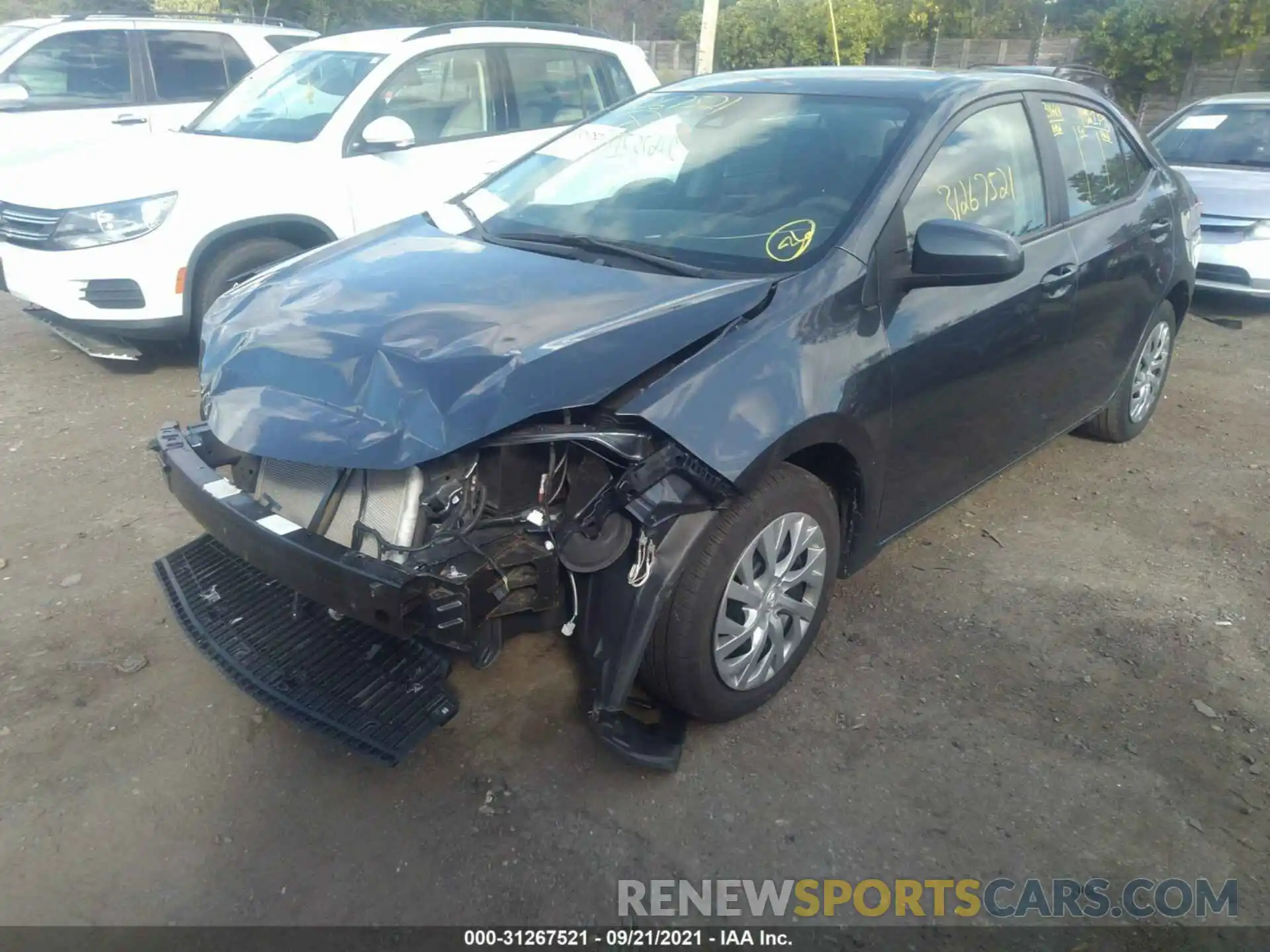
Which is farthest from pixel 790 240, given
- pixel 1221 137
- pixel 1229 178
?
pixel 1221 137

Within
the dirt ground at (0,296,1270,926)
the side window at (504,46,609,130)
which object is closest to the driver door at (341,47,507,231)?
the side window at (504,46,609,130)

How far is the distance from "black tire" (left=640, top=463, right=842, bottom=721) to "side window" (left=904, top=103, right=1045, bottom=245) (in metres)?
0.95

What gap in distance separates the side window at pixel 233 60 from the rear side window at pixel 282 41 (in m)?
0.34

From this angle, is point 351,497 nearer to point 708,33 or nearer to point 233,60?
point 233,60

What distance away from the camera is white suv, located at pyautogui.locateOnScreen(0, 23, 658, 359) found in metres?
5.28

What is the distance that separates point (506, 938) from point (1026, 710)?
5.82 ft

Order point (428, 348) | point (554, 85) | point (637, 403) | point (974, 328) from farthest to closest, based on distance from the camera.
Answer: point (554, 85) → point (974, 328) → point (428, 348) → point (637, 403)

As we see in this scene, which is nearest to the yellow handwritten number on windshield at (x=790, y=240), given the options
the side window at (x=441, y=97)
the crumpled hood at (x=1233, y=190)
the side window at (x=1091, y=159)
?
the side window at (x=1091, y=159)

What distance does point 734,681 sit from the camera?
112 inches

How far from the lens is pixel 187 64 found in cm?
845

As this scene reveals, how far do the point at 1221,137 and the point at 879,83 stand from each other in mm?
6764

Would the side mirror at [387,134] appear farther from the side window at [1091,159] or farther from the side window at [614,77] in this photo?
the side window at [1091,159]

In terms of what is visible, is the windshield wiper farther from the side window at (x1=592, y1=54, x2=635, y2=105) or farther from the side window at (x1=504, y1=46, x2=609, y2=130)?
the side window at (x1=592, y1=54, x2=635, y2=105)

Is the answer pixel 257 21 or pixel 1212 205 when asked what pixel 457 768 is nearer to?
pixel 1212 205
